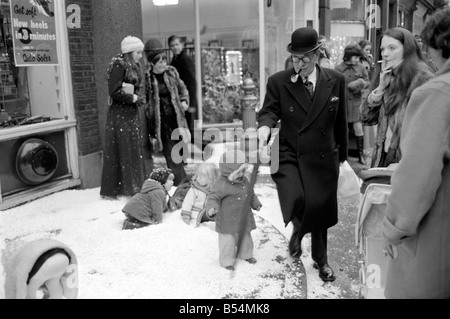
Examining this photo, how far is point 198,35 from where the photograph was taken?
10.6 meters

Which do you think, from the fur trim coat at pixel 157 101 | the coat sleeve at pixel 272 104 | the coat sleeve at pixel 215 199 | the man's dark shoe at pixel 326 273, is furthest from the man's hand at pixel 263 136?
the fur trim coat at pixel 157 101

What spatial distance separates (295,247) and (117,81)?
9.39ft

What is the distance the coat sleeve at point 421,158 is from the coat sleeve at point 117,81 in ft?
14.0

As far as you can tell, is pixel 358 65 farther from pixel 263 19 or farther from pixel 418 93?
pixel 418 93

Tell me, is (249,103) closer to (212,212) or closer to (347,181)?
(347,181)

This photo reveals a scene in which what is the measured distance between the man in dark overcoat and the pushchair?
83 cm

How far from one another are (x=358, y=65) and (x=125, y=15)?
3934 mm

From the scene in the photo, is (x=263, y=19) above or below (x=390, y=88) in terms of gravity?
above

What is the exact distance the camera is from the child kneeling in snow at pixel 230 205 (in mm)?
4230

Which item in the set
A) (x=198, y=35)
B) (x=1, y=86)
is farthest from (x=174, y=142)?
(x=198, y=35)

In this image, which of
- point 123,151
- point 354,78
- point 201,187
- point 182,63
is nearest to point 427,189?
point 201,187

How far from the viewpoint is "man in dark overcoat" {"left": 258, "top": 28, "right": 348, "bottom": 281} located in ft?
13.6

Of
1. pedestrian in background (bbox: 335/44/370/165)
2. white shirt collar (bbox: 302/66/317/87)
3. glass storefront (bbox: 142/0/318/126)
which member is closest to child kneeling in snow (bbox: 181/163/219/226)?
white shirt collar (bbox: 302/66/317/87)

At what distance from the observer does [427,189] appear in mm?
2111
